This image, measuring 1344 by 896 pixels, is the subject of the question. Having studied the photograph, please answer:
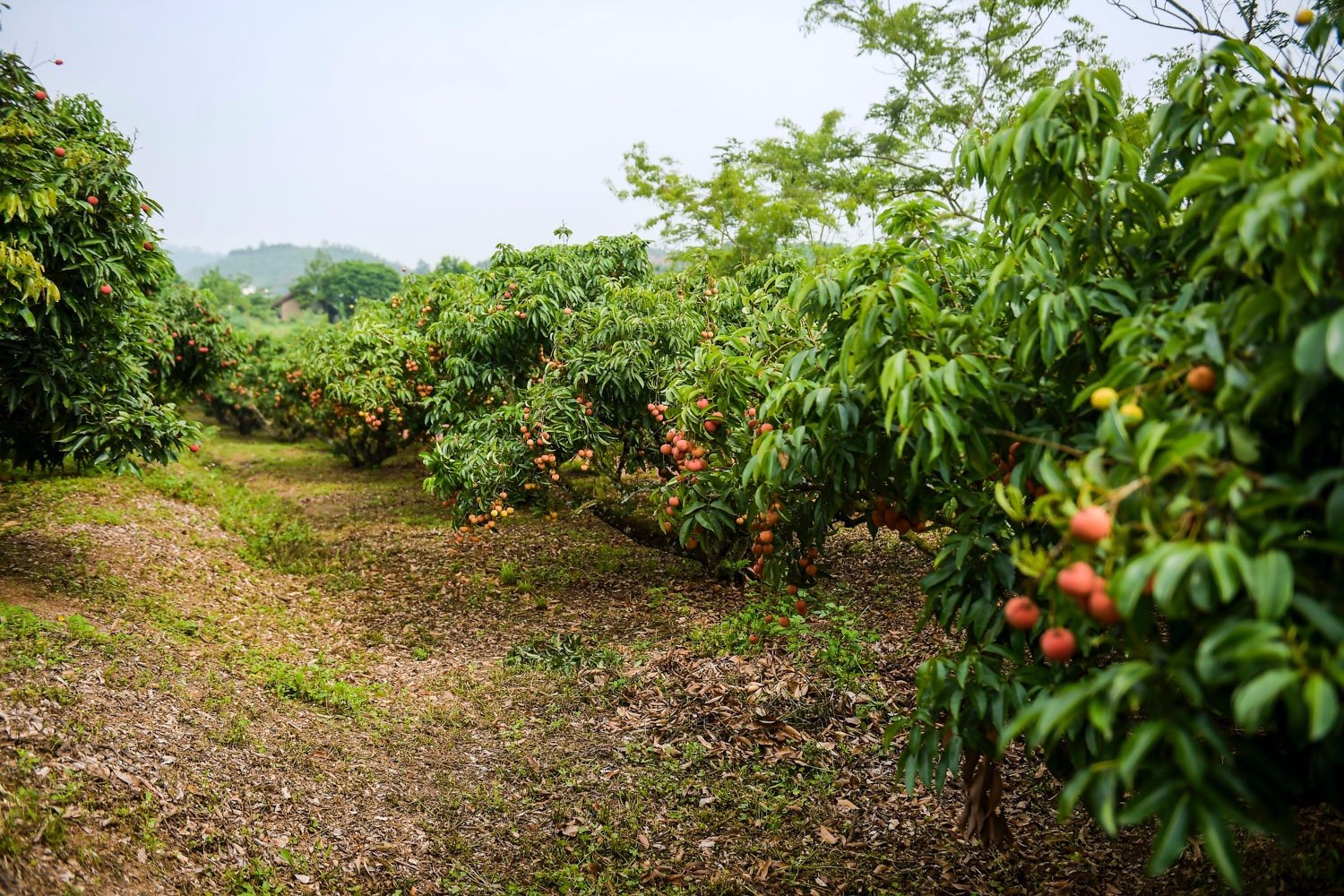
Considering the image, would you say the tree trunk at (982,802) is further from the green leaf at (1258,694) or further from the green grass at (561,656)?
the green grass at (561,656)

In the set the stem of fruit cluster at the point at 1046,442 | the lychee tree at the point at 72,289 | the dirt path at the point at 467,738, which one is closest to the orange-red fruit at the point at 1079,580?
the stem of fruit cluster at the point at 1046,442

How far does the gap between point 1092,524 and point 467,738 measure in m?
4.64

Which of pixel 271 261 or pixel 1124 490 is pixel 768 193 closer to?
pixel 1124 490

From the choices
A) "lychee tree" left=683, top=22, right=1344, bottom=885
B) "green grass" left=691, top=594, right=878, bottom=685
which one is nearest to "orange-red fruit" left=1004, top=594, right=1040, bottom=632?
"lychee tree" left=683, top=22, right=1344, bottom=885

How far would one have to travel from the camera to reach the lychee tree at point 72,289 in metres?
4.79

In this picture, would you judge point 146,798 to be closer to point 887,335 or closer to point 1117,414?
point 887,335

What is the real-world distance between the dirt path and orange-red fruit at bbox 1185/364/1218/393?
2587mm

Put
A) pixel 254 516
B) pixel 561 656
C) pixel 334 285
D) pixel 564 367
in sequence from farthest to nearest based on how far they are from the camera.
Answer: pixel 334 285 → pixel 254 516 → pixel 564 367 → pixel 561 656

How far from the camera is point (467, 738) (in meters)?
5.14

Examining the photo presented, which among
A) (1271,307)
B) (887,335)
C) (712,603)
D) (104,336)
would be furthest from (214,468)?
(1271,307)

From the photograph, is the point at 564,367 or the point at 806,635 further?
the point at 564,367

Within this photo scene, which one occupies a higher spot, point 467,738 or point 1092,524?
point 1092,524

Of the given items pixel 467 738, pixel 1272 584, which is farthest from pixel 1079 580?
pixel 467 738

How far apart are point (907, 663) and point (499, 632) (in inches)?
138
